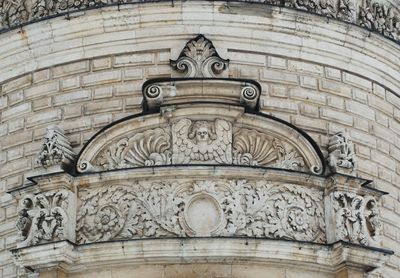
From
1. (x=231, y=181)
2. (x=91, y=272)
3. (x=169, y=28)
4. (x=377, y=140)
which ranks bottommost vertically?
(x=91, y=272)

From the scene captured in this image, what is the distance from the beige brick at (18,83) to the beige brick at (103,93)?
0.90 meters

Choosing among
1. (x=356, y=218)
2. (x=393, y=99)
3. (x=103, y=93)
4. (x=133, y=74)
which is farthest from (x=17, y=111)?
(x=393, y=99)

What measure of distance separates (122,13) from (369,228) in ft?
12.6

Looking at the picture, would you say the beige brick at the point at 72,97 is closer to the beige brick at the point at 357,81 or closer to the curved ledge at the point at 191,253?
the curved ledge at the point at 191,253

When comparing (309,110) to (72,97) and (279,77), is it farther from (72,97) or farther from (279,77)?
(72,97)

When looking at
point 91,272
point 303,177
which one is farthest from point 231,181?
point 91,272

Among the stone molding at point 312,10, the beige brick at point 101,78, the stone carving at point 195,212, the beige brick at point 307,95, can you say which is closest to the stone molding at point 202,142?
the stone carving at point 195,212

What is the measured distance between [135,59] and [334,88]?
239 cm

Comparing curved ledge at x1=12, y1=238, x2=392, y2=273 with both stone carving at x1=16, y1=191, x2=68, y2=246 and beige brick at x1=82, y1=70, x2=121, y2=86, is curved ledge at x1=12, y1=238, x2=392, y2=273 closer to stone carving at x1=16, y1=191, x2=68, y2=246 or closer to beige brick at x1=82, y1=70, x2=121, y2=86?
stone carving at x1=16, y1=191, x2=68, y2=246

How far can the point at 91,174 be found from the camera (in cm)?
1448

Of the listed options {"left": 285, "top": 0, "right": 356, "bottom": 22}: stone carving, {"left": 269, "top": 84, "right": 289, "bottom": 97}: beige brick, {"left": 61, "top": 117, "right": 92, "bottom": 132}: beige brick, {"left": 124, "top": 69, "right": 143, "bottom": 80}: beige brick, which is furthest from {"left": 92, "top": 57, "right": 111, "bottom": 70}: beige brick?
{"left": 285, "top": 0, "right": 356, "bottom": 22}: stone carving

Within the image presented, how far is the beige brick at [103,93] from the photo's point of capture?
15.3 m

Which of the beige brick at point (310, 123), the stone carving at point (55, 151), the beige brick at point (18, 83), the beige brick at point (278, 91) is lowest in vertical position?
the stone carving at point (55, 151)

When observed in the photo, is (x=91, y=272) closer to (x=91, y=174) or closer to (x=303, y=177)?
(x=91, y=174)
